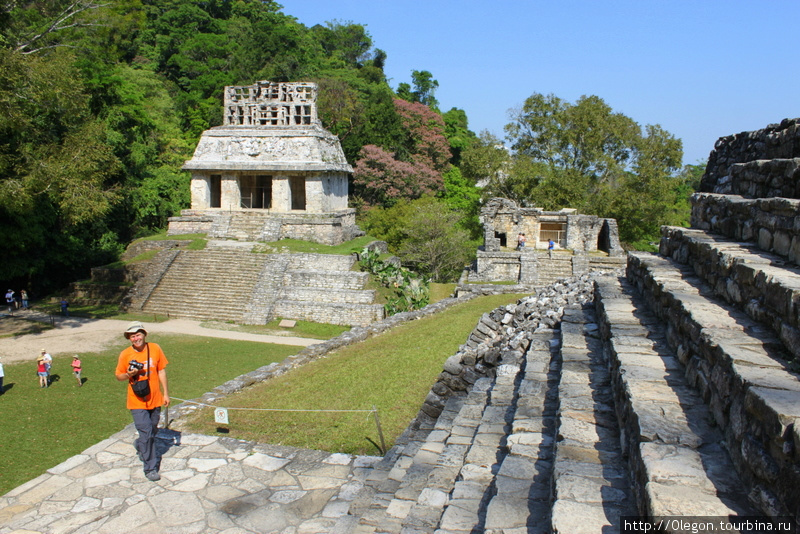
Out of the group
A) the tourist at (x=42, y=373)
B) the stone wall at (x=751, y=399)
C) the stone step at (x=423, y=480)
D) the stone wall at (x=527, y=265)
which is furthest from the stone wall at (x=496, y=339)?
the stone wall at (x=527, y=265)

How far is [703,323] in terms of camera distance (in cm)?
365

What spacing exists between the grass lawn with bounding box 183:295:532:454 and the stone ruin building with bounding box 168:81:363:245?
10407mm

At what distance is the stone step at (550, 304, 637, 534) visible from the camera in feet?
8.86

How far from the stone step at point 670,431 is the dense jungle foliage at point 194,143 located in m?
12.6

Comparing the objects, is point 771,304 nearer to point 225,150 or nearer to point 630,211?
point 225,150

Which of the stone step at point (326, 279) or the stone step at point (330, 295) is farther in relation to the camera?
the stone step at point (326, 279)

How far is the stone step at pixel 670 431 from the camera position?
7.86ft

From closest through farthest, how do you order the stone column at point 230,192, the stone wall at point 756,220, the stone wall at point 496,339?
the stone wall at point 756,220
the stone wall at point 496,339
the stone column at point 230,192

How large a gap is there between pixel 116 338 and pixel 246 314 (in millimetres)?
3386

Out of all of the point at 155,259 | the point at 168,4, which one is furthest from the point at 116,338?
the point at 168,4

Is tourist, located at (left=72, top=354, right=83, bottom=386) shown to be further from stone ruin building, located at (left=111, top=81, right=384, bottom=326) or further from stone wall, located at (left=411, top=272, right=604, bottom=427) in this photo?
stone wall, located at (left=411, top=272, right=604, bottom=427)

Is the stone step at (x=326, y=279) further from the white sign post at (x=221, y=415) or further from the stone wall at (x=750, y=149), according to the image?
the white sign post at (x=221, y=415)

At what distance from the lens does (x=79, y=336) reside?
13.5m

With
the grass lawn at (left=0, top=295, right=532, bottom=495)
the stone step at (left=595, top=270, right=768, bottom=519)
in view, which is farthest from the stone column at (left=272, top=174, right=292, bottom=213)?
the stone step at (left=595, top=270, right=768, bottom=519)
